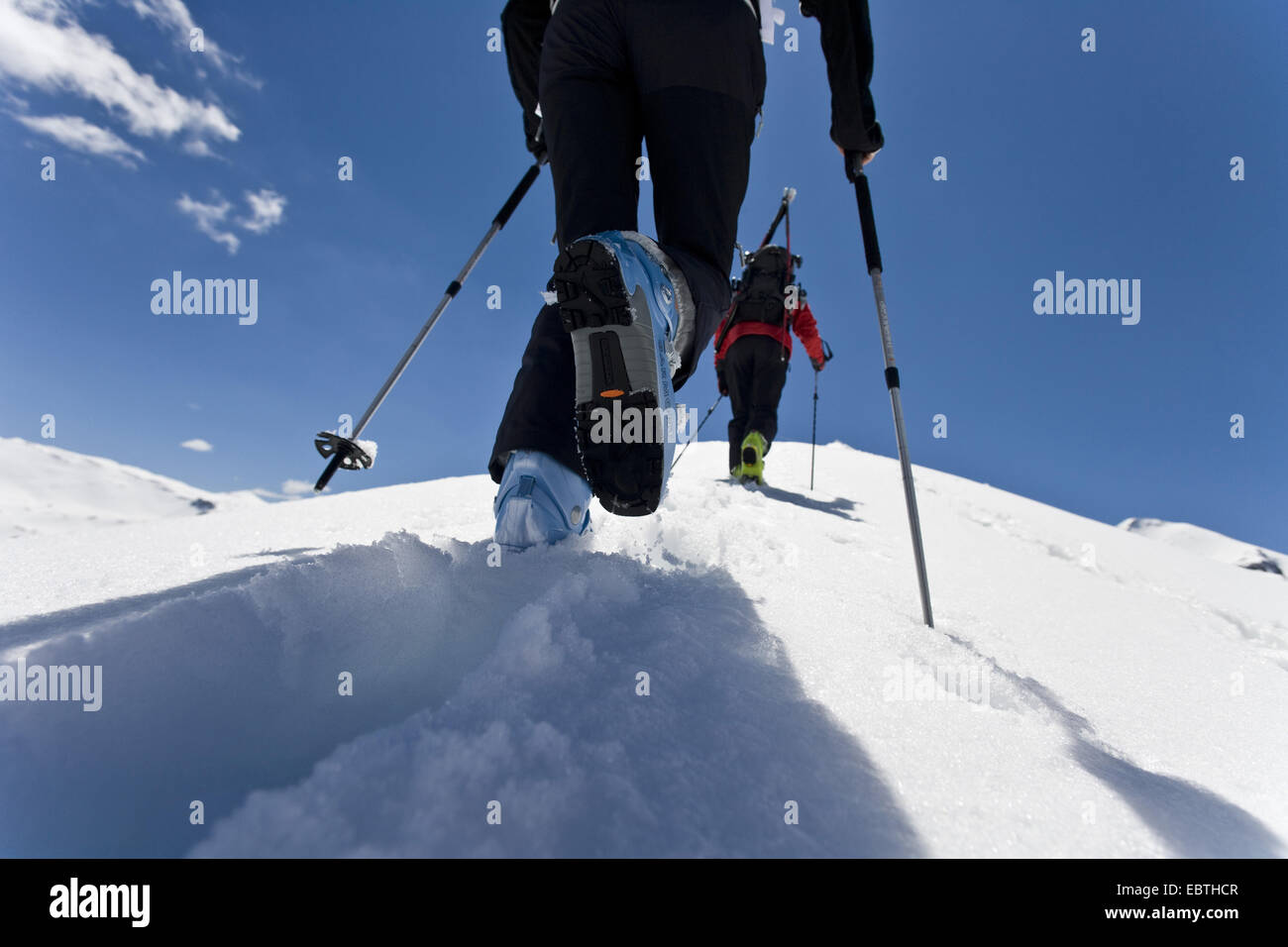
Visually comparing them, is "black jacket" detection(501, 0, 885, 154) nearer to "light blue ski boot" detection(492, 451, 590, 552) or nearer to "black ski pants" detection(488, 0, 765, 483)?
"black ski pants" detection(488, 0, 765, 483)

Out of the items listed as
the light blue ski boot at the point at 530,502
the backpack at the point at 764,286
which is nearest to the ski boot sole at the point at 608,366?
the light blue ski boot at the point at 530,502

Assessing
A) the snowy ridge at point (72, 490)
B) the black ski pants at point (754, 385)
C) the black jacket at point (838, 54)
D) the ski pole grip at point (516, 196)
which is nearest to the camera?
the black jacket at point (838, 54)

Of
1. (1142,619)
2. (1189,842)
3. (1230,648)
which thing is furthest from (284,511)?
(1230,648)

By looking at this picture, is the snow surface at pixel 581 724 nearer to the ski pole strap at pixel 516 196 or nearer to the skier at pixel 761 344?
the ski pole strap at pixel 516 196

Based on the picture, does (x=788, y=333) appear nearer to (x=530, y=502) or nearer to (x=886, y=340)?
(x=886, y=340)

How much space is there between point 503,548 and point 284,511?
2.00 m

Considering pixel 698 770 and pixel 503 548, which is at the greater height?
pixel 503 548

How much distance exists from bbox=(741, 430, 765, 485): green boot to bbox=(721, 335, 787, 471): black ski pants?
0.17m

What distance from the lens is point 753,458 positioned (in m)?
4.57

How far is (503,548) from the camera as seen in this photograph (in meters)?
1.15

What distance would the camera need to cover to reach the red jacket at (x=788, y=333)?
5.12 meters

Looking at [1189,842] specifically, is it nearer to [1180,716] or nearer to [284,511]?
[1180,716]

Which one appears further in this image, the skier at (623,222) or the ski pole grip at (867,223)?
the ski pole grip at (867,223)
